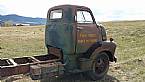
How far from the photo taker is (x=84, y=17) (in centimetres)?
940

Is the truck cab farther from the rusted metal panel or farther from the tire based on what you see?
the rusted metal panel

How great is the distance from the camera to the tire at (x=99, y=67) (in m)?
9.47

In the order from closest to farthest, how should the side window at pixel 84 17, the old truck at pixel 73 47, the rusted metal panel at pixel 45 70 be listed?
the rusted metal panel at pixel 45 70 < the old truck at pixel 73 47 < the side window at pixel 84 17

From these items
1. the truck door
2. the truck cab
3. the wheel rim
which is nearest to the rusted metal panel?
the truck cab

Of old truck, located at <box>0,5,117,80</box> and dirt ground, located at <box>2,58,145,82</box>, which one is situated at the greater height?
old truck, located at <box>0,5,117,80</box>

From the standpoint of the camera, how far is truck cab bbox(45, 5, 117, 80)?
8867 millimetres

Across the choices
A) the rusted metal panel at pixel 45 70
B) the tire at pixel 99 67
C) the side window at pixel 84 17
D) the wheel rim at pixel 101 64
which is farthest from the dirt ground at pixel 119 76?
the side window at pixel 84 17

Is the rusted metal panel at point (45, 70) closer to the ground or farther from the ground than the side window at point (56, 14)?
closer to the ground

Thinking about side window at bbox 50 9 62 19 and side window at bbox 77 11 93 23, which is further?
side window at bbox 50 9 62 19

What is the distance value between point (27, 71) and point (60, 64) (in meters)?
1.10

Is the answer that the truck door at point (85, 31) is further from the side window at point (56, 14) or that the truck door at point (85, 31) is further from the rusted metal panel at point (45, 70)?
the rusted metal panel at point (45, 70)

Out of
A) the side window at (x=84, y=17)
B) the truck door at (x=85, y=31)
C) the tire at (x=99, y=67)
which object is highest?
the side window at (x=84, y=17)

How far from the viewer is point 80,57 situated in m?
9.30

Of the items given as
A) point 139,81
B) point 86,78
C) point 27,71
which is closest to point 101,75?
point 86,78
